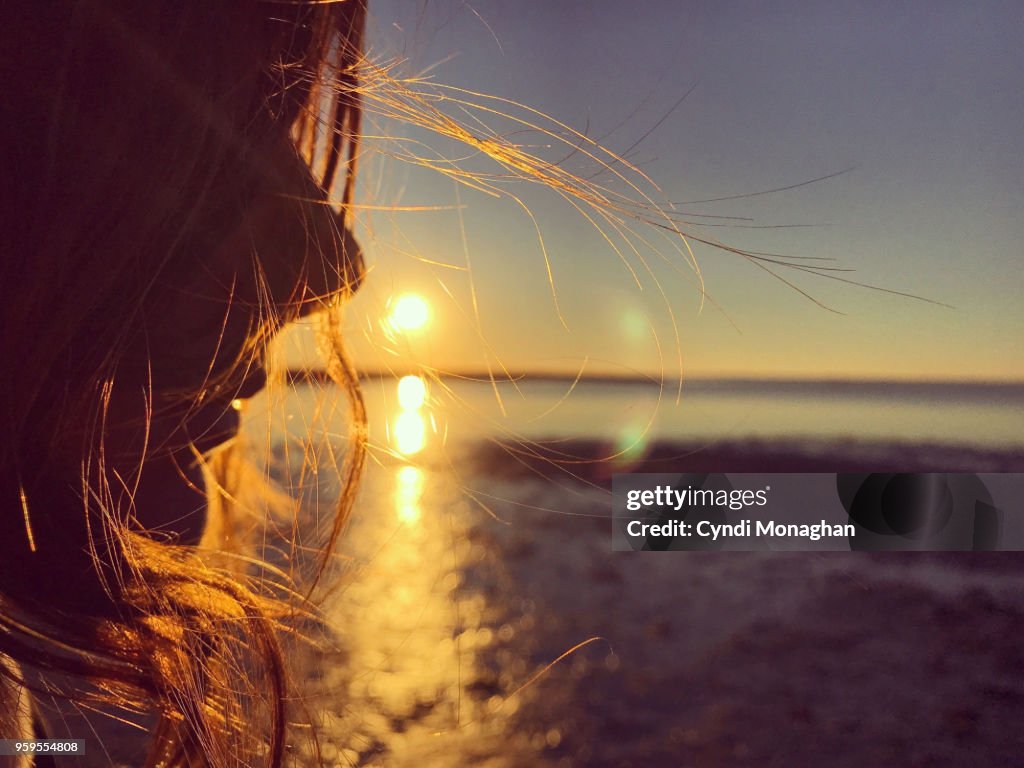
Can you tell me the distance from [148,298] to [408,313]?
0.26 meters

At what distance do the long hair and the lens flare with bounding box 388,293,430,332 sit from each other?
6 cm

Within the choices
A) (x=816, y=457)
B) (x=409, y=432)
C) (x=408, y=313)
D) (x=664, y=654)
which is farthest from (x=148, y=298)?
(x=816, y=457)

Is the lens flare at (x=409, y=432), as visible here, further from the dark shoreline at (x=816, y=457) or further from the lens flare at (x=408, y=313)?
the dark shoreline at (x=816, y=457)

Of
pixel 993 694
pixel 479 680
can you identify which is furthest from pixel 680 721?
pixel 993 694

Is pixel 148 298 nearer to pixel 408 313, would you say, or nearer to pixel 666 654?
pixel 408 313

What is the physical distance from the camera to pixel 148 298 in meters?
0.50

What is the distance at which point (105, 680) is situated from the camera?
0.60m

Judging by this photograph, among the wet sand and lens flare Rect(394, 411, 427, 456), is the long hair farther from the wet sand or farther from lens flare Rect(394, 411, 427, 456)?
the wet sand

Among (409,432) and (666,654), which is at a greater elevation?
(409,432)

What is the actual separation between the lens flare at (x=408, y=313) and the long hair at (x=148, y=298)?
6cm

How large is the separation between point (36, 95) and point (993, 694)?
5.63 meters

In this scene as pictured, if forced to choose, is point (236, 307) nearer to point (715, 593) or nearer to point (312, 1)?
point (312, 1)

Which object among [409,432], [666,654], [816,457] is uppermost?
[816,457]

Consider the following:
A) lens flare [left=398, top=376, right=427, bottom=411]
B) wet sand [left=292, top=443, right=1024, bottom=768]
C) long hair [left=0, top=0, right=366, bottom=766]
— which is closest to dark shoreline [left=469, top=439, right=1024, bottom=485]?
wet sand [left=292, top=443, right=1024, bottom=768]
